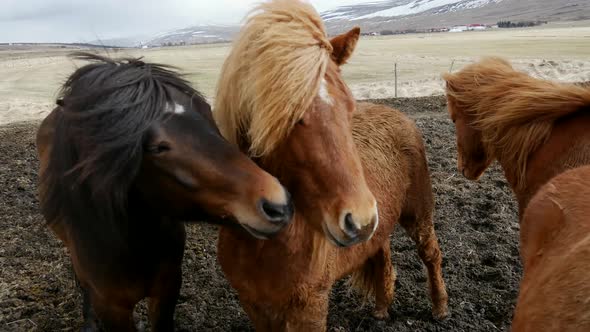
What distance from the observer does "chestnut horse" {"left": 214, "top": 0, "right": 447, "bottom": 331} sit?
5.73ft

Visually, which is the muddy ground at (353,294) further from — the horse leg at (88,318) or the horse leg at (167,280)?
the horse leg at (167,280)

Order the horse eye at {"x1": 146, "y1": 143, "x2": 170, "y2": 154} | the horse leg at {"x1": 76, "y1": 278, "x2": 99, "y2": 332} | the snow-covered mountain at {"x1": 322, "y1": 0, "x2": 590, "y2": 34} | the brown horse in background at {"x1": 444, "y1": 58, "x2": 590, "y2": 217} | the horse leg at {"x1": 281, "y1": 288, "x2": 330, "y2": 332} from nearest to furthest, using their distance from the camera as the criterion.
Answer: the horse eye at {"x1": 146, "y1": 143, "x2": 170, "y2": 154}
the horse leg at {"x1": 281, "y1": 288, "x2": 330, "y2": 332}
the brown horse in background at {"x1": 444, "y1": 58, "x2": 590, "y2": 217}
the horse leg at {"x1": 76, "y1": 278, "x2": 99, "y2": 332}
the snow-covered mountain at {"x1": 322, "y1": 0, "x2": 590, "y2": 34}

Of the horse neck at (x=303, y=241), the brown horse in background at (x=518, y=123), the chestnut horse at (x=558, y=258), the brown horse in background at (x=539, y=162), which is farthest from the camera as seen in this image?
the brown horse in background at (x=518, y=123)

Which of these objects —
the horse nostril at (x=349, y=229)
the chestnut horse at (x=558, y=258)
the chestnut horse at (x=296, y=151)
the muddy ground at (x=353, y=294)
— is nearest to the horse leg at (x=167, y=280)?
the chestnut horse at (x=296, y=151)

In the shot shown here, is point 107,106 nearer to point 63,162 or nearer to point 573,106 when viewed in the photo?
point 63,162

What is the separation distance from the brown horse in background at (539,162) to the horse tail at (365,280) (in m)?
1.18

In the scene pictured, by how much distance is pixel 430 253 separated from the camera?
3596 millimetres

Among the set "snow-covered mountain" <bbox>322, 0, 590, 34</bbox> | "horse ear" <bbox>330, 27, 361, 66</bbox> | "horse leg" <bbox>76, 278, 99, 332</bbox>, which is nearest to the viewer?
"horse ear" <bbox>330, 27, 361, 66</bbox>

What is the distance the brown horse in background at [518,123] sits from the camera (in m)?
2.85

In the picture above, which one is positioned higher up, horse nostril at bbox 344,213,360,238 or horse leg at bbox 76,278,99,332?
horse nostril at bbox 344,213,360,238

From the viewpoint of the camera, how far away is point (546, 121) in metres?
2.98

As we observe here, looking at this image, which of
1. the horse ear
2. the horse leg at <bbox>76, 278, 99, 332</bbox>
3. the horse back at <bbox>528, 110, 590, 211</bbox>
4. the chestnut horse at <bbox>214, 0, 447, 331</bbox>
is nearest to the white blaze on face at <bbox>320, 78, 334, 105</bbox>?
the chestnut horse at <bbox>214, 0, 447, 331</bbox>

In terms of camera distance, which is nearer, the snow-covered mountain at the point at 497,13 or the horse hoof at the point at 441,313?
the horse hoof at the point at 441,313

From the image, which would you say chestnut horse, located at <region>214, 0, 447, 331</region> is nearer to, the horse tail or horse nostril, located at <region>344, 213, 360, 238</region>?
horse nostril, located at <region>344, 213, 360, 238</region>
